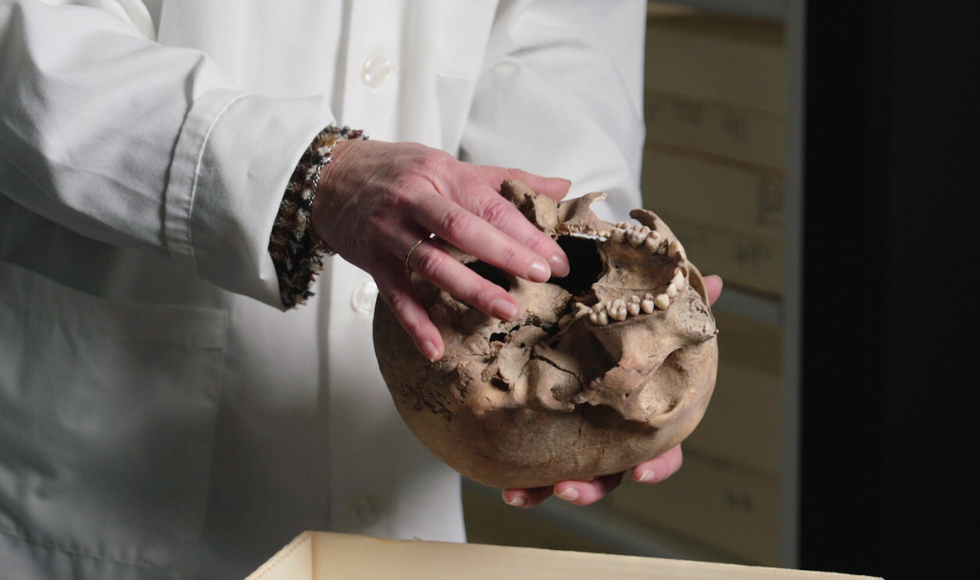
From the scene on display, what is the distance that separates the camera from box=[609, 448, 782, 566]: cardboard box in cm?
228

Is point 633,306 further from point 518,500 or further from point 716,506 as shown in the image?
point 716,506

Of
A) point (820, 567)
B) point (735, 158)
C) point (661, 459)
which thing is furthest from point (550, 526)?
point (661, 459)

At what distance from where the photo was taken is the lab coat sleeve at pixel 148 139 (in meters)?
0.99

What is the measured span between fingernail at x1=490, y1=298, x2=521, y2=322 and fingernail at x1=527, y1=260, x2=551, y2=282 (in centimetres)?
4

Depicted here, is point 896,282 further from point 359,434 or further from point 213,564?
point 213,564

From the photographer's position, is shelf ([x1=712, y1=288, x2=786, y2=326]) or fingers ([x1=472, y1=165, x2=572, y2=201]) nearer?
fingers ([x1=472, y1=165, x2=572, y2=201])

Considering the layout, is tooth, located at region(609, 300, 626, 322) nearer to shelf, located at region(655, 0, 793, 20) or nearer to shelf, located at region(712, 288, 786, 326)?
shelf, located at region(712, 288, 786, 326)

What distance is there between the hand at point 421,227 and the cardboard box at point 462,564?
239 mm

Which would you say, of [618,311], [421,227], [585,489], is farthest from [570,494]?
[421,227]

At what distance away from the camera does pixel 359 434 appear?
1310 millimetres

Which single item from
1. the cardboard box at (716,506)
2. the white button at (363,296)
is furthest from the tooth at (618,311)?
the cardboard box at (716,506)

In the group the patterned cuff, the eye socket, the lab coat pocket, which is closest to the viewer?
the patterned cuff

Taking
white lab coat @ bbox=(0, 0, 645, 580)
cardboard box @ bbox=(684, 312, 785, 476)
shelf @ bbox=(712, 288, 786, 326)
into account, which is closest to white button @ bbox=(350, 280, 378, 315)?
white lab coat @ bbox=(0, 0, 645, 580)

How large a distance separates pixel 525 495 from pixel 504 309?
29 cm
